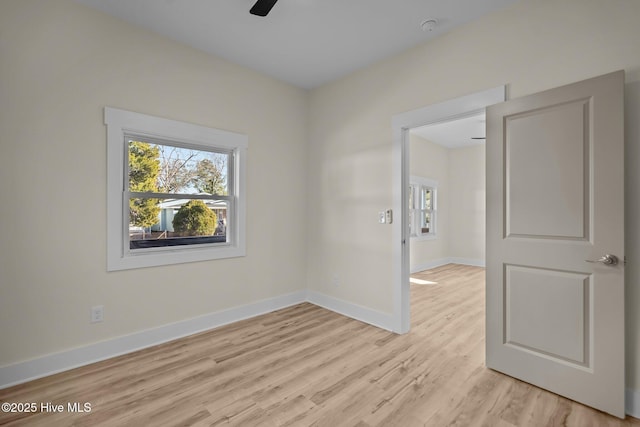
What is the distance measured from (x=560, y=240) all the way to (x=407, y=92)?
1933 mm

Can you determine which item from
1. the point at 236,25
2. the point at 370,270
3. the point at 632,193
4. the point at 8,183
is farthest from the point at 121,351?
the point at 632,193

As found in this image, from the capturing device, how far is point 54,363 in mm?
2289

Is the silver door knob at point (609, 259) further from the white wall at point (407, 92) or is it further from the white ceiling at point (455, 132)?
the white ceiling at point (455, 132)

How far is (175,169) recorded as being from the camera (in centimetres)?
305

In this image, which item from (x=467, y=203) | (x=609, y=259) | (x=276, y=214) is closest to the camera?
(x=609, y=259)

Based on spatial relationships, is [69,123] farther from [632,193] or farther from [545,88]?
[632,193]

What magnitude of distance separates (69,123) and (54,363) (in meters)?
1.91

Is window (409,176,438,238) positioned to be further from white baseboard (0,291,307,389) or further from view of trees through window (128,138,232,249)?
view of trees through window (128,138,232,249)

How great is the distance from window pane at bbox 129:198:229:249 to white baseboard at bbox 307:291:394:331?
1487mm

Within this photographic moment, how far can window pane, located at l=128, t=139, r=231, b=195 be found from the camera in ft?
9.20

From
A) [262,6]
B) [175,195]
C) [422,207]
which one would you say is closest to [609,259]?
[262,6]

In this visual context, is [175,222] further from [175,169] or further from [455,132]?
[455,132]

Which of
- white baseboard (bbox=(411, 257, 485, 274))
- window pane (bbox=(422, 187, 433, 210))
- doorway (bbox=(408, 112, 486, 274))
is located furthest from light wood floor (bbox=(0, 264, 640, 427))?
window pane (bbox=(422, 187, 433, 210))

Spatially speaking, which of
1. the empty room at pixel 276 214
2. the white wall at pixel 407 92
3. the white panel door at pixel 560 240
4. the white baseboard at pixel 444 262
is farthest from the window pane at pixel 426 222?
the white panel door at pixel 560 240
